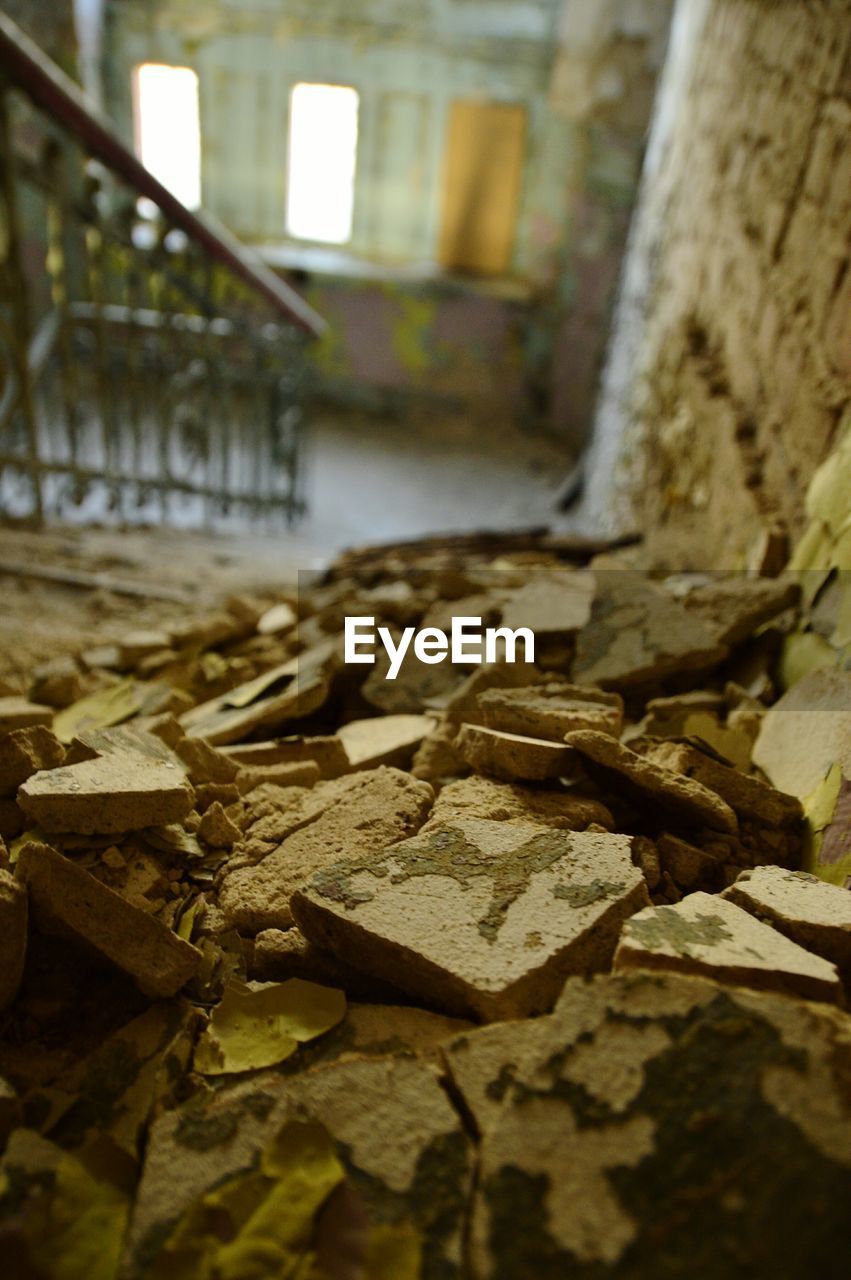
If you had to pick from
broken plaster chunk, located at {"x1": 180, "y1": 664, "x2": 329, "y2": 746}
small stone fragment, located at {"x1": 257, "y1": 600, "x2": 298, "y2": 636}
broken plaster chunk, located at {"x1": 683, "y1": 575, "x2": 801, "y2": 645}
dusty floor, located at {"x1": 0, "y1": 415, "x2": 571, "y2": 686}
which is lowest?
dusty floor, located at {"x1": 0, "y1": 415, "x2": 571, "y2": 686}

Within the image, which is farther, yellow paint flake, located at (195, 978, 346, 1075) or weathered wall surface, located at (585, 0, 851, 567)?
weathered wall surface, located at (585, 0, 851, 567)

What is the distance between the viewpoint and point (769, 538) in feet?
6.63

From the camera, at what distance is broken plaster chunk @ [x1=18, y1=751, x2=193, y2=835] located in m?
1.24

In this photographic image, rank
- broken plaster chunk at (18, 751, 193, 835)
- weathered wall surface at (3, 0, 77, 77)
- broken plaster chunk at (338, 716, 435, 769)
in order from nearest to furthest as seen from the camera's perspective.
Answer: broken plaster chunk at (18, 751, 193, 835) < broken plaster chunk at (338, 716, 435, 769) < weathered wall surface at (3, 0, 77, 77)

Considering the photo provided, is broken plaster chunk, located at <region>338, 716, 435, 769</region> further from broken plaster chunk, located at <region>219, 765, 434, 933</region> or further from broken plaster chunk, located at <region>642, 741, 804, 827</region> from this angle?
broken plaster chunk, located at <region>642, 741, 804, 827</region>

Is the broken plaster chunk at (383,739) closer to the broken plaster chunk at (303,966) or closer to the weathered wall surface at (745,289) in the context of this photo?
the broken plaster chunk at (303,966)

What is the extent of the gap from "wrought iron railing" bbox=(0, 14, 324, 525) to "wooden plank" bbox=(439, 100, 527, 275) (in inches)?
115

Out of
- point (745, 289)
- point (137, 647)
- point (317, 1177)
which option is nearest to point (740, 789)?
point (317, 1177)

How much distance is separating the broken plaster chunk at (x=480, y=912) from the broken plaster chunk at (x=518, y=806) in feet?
0.26

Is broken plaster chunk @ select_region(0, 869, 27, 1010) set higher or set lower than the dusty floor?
higher

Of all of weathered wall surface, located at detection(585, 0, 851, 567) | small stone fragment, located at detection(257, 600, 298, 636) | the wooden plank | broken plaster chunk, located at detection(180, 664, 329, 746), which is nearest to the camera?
broken plaster chunk, located at detection(180, 664, 329, 746)

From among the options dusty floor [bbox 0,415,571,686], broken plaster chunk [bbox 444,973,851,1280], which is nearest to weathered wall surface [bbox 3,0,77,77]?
dusty floor [bbox 0,415,571,686]

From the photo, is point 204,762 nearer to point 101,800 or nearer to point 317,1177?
point 101,800

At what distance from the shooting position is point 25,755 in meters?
1.39
